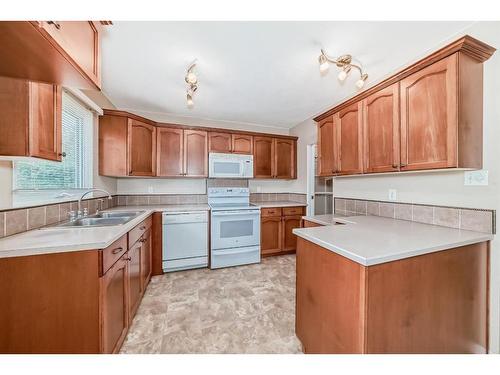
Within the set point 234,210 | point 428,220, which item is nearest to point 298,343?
point 428,220

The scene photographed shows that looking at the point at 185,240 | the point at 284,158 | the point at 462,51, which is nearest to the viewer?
the point at 462,51

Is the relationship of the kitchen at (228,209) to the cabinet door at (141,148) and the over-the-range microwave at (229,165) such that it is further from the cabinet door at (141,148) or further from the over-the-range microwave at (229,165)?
the over-the-range microwave at (229,165)

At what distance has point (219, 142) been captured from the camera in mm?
3283

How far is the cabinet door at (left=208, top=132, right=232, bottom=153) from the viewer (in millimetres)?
3230

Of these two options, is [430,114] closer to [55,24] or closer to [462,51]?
[462,51]

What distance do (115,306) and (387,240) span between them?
5.83 ft

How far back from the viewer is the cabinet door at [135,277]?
66.5 inches

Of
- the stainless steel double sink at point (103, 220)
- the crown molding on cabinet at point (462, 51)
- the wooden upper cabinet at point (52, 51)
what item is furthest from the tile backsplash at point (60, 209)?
the crown molding on cabinet at point (462, 51)

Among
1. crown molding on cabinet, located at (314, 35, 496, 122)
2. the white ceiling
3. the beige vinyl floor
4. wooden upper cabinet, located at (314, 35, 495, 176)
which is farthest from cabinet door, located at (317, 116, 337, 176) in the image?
the beige vinyl floor

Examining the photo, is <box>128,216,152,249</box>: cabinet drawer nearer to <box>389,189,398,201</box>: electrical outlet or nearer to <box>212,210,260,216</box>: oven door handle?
<box>212,210,260,216</box>: oven door handle

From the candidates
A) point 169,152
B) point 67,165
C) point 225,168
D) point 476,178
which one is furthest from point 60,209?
point 476,178

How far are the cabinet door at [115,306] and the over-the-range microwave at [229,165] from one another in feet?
6.11

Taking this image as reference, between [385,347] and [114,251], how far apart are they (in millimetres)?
1623
